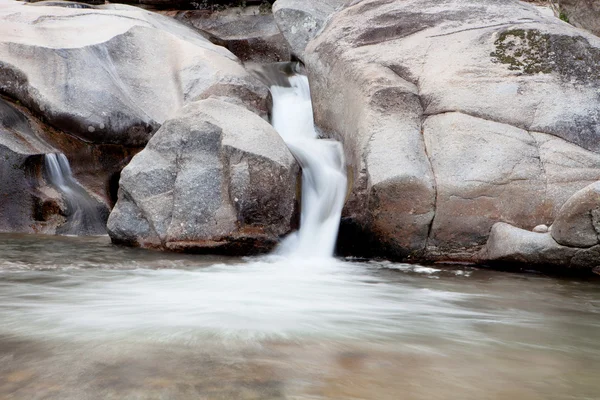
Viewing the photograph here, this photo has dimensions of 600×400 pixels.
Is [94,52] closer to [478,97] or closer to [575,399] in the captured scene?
[478,97]

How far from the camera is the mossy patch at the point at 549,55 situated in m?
6.52

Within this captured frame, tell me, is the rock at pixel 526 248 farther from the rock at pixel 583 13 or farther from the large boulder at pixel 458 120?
the rock at pixel 583 13

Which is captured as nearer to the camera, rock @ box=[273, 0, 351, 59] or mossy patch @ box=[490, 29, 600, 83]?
mossy patch @ box=[490, 29, 600, 83]

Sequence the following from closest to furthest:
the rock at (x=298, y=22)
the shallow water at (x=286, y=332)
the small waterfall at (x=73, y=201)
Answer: the shallow water at (x=286, y=332) < the small waterfall at (x=73, y=201) < the rock at (x=298, y=22)

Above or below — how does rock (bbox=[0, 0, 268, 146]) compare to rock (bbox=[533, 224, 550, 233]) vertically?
above

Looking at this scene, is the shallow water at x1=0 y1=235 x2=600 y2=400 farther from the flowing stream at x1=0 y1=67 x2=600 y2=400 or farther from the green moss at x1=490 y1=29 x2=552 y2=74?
the green moss at x1=490 y1=29 x2=552 y2=74

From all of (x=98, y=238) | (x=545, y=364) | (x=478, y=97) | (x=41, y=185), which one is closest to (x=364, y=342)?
(x=545, y=364)

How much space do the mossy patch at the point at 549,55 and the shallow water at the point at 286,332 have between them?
241 cm

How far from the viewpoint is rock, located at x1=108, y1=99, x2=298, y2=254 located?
6027mm

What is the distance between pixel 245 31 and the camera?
41.6ft

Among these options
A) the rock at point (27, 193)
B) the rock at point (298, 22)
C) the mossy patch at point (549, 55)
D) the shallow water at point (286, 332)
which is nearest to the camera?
the shallow water at point (286, 332)

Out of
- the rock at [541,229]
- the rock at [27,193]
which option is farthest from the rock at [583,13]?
the rock at [27,193]

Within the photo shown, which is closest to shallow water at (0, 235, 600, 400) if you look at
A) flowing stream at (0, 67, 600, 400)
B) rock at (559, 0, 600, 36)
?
flowing stream at (0, 67, 600, 400)

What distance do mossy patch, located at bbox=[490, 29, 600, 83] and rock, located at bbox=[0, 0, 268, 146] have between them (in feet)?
10.9
